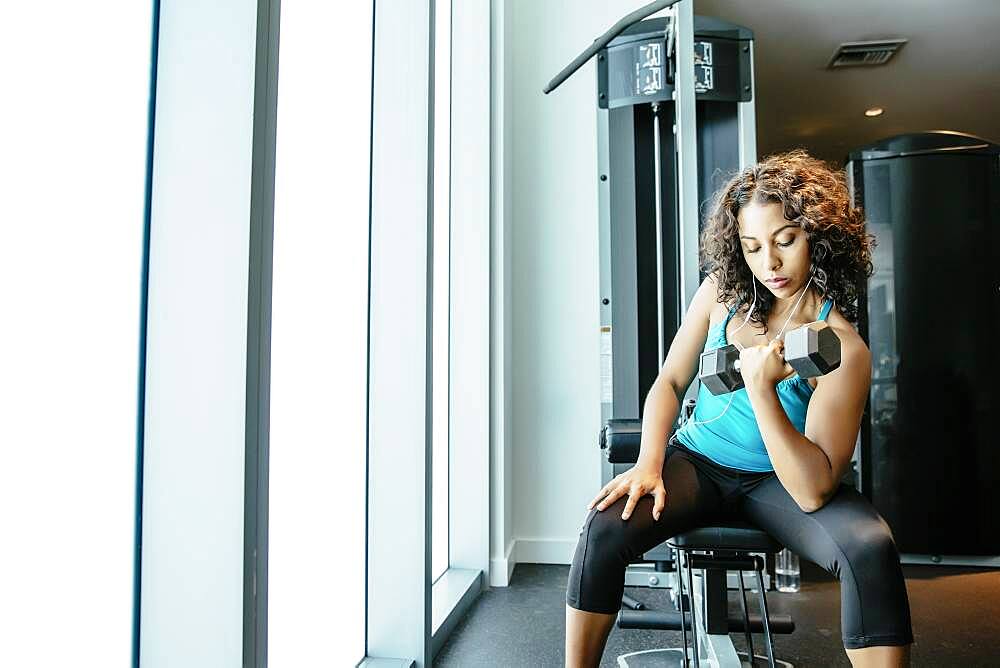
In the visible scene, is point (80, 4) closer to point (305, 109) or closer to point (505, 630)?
point (305, 109)

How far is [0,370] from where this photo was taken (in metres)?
0.67

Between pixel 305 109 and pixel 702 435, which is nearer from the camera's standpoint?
pixel 305 109

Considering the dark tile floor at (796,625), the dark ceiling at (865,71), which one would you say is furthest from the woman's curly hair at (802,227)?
the dark ceiling at (865,71)

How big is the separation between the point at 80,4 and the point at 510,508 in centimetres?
214

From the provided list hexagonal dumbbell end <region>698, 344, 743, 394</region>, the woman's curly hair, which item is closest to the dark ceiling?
the woman's curly hair

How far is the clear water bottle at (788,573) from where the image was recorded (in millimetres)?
2316

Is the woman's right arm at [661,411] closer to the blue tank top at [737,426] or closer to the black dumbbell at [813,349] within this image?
the blue tank top at [737,426]

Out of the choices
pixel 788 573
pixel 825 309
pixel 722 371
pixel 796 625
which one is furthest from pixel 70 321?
pixel 788 573

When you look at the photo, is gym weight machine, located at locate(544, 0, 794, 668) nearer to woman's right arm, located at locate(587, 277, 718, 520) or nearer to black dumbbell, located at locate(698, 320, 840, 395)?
woman's right arm, located at locate(587, 277, 718, 520)

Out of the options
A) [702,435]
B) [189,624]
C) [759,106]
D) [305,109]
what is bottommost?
[189,624]

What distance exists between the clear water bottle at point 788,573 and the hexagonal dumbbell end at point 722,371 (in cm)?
139

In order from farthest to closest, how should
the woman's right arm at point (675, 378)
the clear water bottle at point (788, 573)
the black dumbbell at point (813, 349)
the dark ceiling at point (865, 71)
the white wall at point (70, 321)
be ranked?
1. the dark ceiling at point (865, 71)
2. the clear water bottle at point (788, 573)
3. the woman's right arm at point (675, 378)
4. the black dumbbell at point (813, 349)
5. the white wall at point (70, 321)

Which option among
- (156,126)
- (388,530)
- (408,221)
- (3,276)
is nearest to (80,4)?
(156,126)

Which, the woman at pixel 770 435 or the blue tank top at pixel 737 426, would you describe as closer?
the woman at pixel 770 435
